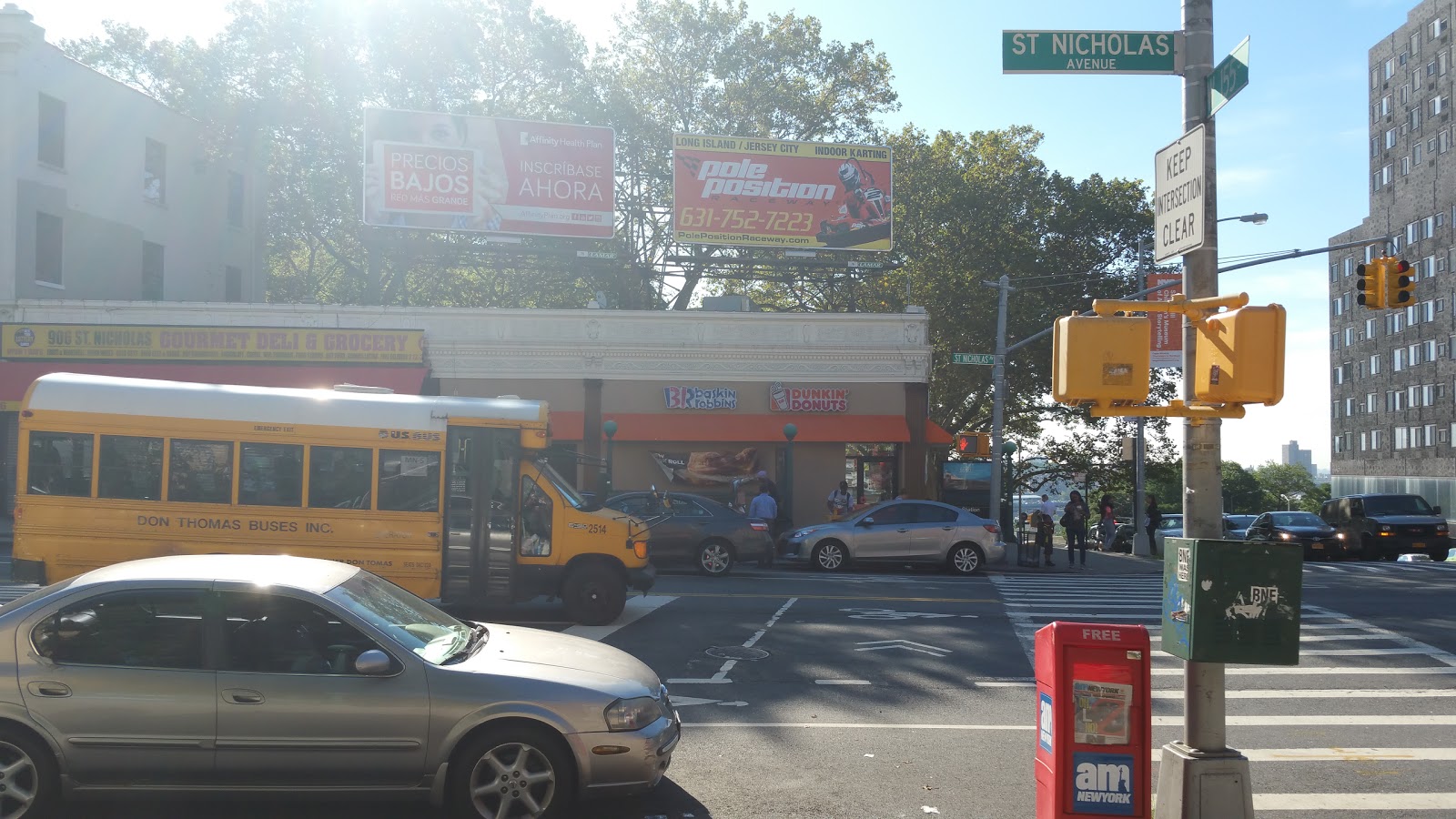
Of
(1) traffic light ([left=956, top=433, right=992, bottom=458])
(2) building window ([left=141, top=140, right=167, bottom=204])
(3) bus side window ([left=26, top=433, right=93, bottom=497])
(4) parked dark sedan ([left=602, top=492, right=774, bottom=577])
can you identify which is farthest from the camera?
(2) building window ([left=141, top=140, right=167, bottom=204])

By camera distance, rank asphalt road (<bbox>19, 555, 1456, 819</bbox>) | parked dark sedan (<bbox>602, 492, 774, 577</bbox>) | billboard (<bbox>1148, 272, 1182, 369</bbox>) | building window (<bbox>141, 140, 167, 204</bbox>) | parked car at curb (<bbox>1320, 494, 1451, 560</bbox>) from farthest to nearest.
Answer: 1. building window (<bbox>141, 140, 167, 204</bbox>)
2. parked car at curb (<bbox>1320, 494, 1451, 560</bbox>)
3. billboard (<bbox>1148, 272, 1182, 369</bbox>)
4. parked dark sedan (<bbox>602, 492, 774, 577</bbox>)
5. asphalt road (<bbox>19, 555, 1456, 819</bbox>)

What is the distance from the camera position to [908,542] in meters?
21.9

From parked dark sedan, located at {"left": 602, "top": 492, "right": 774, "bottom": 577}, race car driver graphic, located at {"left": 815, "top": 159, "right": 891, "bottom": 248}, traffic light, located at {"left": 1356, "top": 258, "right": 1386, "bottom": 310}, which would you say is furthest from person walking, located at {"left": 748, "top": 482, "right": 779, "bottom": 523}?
traffic light, located at {"left": 1356, "top": 258, "right": 1386, "bottom": 310}

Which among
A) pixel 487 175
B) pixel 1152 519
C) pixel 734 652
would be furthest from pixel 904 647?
pixel 1152 519

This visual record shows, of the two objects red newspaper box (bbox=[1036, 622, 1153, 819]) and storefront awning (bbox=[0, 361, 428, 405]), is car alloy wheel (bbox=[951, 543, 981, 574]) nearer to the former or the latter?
storefront awning (bbox=[0, 361, 428, 405])

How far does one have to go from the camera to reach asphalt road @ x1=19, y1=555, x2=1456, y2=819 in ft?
22.3

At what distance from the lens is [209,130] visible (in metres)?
35.8

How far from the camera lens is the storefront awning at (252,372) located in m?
27.3

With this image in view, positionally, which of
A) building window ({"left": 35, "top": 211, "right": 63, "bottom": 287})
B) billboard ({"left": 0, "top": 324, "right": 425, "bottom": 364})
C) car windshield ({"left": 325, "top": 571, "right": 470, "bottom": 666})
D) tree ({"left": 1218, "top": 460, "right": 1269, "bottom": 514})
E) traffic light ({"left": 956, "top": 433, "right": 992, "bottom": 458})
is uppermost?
building window ({"left": 35, "top": 211, "right": 63, "bottom": 287})

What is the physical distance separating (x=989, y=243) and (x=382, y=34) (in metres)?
22.0

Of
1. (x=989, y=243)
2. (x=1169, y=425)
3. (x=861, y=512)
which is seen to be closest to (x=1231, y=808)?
(x=861, y=512)

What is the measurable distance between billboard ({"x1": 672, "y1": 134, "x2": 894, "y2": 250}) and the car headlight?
25030 mm

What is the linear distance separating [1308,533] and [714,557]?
1855cm

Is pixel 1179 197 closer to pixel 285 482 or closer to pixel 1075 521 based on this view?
pixel 285 482
